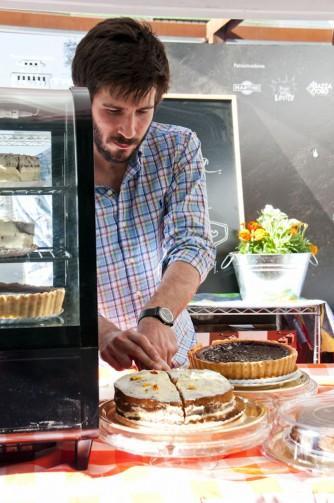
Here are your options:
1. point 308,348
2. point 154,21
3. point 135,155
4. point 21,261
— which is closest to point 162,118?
point 154,21

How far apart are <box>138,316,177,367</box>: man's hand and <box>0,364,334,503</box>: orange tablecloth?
1.87 feet

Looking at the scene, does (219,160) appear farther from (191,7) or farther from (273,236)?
(191,7)

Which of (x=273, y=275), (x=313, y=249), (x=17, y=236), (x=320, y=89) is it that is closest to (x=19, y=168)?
(x=17, y=236)

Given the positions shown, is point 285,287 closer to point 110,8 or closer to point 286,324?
point 286,324

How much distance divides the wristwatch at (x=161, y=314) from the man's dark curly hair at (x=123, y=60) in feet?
2.19

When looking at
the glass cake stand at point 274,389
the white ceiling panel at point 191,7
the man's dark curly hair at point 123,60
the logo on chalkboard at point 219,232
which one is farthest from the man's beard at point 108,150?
the logo on chalkboard at point 219,232

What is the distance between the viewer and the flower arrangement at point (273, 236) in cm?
420

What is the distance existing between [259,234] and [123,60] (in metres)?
2.32

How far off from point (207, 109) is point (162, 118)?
31 centimetres

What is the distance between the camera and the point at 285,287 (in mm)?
4133

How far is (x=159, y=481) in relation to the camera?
1081 millimetres

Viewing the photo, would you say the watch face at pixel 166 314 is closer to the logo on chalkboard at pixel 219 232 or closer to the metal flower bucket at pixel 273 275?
the metal flower bucket at pixel 273 275

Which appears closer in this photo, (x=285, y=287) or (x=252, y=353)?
(x=252, y=353)

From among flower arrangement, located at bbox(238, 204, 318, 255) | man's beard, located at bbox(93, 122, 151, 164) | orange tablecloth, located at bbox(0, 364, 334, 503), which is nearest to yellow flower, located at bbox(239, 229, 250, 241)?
flower arrangement, located at bbox(238, 204, 318, 255)
